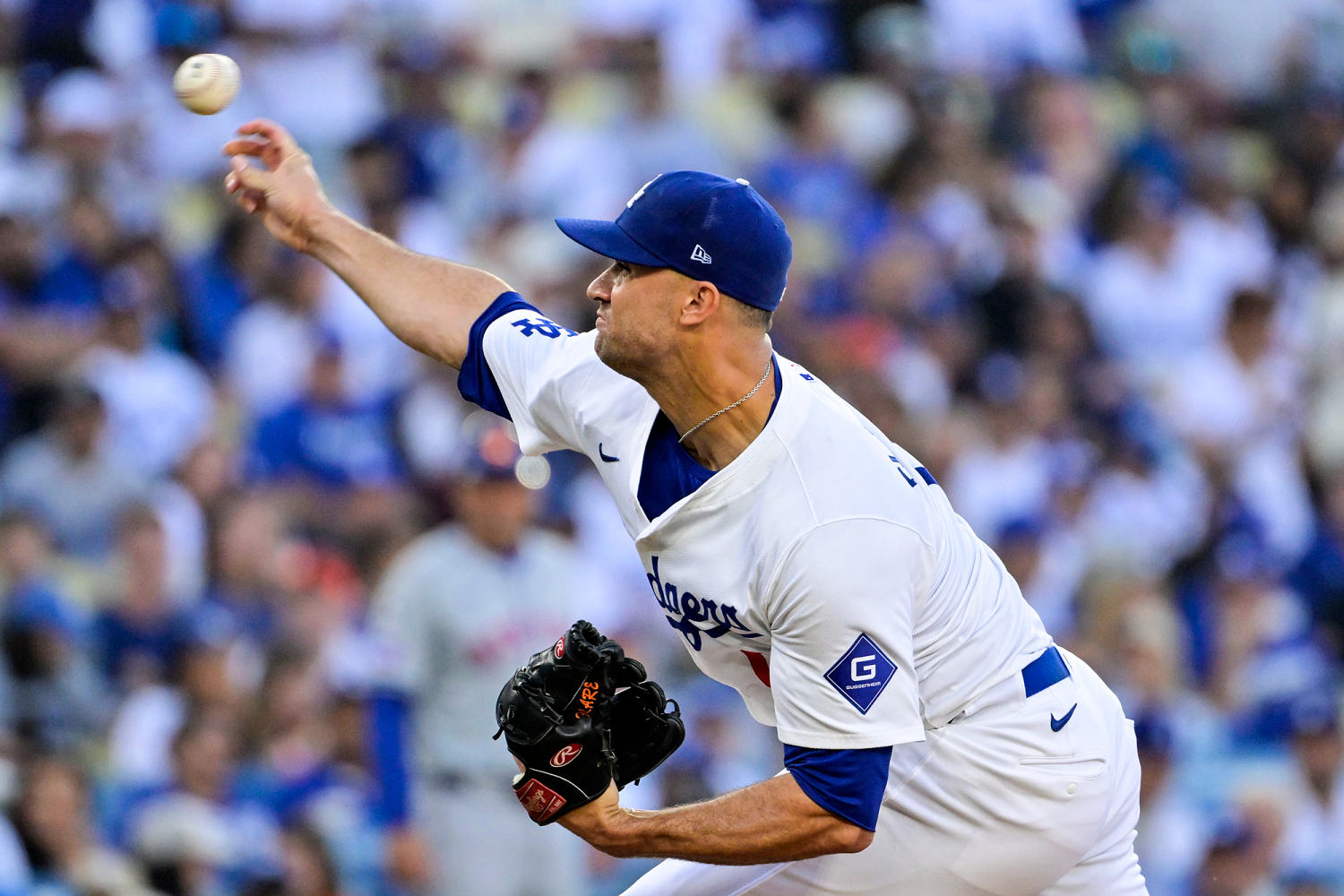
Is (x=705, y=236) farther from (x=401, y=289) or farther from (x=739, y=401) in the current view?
(x=401, y=289)

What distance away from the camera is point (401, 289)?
4223mm

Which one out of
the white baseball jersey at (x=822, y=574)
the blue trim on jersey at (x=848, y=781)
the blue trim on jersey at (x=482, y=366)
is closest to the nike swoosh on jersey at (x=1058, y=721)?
the white baseball jersey at (x=822, y=574)

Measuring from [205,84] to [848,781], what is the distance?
2.29 metres

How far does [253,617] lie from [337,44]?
423 cm

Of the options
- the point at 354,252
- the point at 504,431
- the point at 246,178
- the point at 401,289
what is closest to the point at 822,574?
the point at 401,289

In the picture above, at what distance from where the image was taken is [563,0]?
11250 millimetres

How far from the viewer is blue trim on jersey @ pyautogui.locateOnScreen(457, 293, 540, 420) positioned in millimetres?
4199

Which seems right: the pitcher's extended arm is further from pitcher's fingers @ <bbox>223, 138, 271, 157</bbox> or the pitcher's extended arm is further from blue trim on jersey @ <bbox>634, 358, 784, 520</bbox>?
blue trim on jersey @ <bbox>634, 358, 784, 520</bbox>

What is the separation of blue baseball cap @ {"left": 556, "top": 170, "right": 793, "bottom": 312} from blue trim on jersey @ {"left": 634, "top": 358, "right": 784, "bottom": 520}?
0.24m

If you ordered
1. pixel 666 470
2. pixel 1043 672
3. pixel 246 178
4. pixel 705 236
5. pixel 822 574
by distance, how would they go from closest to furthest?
pixel 822 574
pixel 705 236
pixel 666 470
pixel 1043 672
pixel 246 178

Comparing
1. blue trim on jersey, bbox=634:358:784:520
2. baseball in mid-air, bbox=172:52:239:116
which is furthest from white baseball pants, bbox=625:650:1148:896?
baseball in mid-air, bbox=172:52:239:116

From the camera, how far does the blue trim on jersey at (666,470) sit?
3.66m

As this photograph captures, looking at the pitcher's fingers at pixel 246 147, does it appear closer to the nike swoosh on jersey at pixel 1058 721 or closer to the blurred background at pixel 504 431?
the nike swoosh on jersey at pixel 1058 721

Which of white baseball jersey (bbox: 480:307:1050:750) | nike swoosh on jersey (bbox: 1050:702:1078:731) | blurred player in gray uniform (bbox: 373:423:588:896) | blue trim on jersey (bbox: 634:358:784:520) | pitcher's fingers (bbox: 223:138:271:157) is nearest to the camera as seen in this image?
white baseball jersey (bbox: 480:307:1050:750)
